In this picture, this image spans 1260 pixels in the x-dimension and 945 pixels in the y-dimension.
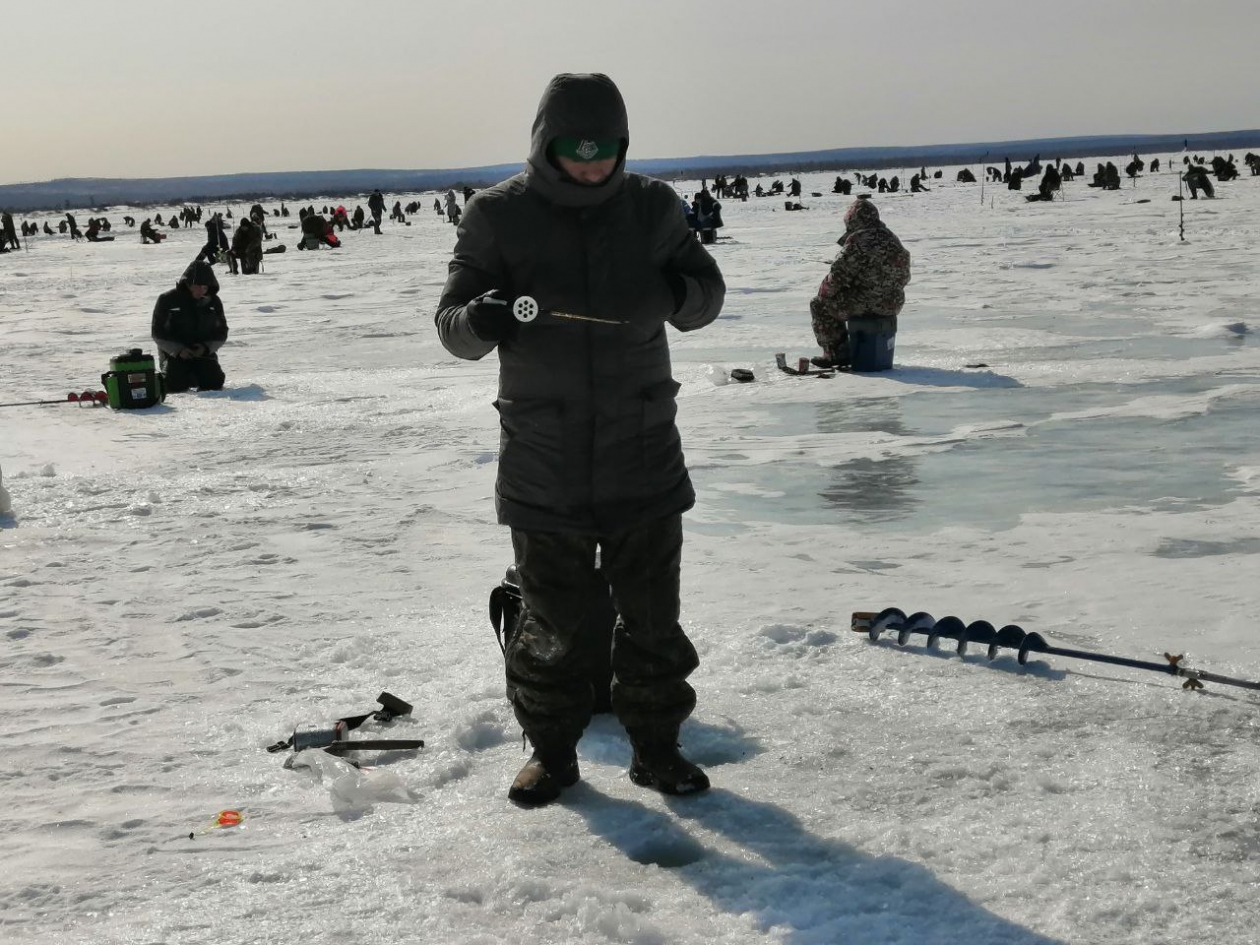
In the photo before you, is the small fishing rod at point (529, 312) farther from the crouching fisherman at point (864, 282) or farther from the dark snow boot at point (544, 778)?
the crouching fisherman at point (864, 282)

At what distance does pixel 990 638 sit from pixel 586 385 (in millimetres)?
1784

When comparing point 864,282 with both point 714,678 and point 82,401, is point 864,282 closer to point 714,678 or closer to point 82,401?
point 82,401

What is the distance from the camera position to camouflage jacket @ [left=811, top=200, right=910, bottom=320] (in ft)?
34.1

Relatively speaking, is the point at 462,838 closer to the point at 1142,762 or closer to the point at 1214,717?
the point at 1142,762

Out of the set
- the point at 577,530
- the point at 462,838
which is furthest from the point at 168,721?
the point at 577,530

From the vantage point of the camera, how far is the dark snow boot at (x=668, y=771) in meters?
3.36

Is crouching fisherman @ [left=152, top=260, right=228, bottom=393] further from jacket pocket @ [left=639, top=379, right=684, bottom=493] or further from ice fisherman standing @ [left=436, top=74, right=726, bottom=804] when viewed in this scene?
jacket pocket @ [left=639, top=379, right=684, bottom=493]

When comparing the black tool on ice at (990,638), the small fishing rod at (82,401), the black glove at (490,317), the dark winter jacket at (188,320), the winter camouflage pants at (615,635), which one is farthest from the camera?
the dark winter jacket at (188,320)

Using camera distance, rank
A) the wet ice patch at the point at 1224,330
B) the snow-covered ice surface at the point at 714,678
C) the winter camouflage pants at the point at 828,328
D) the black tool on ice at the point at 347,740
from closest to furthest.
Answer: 1. the snow-covered ice surface at the point at 714,678
2. the black tool on ice at the point at 347,740
3. the winter camouflage pants at the point at 828,328
4. the wet ice patch at the point at 1224,330

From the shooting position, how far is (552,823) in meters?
3.23

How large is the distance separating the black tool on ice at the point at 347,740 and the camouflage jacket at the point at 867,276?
728 centimetres

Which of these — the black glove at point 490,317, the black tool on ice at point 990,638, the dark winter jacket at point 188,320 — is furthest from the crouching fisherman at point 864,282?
the black glove at point 490,317

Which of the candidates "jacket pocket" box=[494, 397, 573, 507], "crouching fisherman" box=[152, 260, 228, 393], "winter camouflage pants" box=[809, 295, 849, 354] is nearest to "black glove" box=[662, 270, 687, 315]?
"jacket pocket" box=[494, 397, 573, 507]

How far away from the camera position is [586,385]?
10.5 ft
